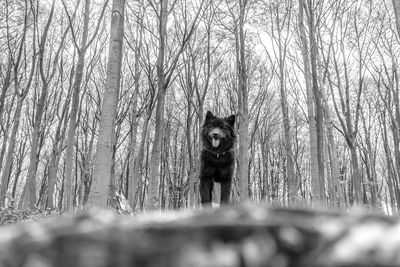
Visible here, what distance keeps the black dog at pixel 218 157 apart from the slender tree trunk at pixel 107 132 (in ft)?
6.76

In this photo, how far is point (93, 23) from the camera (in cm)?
1528

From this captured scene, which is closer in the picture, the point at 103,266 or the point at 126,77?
the point at 103,266

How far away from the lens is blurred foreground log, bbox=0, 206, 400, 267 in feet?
1.84

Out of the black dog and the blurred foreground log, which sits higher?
the black dog

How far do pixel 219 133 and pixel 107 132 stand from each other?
2.27 metres

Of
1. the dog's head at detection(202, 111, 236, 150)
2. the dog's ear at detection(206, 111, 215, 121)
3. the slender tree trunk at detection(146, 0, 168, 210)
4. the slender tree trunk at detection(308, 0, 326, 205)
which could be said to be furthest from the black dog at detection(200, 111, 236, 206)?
the slender tree trunk at detection(308, 0, 326, 205)

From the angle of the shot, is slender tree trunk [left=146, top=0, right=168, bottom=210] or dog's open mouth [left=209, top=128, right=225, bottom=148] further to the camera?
slender tree trunk [left=146, top=0, right=168, bottom=210]

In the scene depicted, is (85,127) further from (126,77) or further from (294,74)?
(294,74)

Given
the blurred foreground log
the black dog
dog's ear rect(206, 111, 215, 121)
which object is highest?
dog's ear rect(206, 111, 215, 121)

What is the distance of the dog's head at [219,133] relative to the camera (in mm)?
7109

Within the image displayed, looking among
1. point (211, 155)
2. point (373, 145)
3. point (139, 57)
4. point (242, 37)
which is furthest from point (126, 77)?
point (373, 145)

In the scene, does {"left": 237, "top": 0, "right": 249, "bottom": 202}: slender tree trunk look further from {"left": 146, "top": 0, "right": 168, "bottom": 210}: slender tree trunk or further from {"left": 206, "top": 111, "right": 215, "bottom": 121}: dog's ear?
{"left": 206, "top": 111, "right": 215, "bottom": 121}: dog's ear

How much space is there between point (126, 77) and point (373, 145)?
19.3m

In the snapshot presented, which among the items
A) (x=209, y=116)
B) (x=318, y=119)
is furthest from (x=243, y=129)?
(x=209, y=116)
